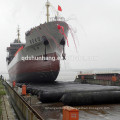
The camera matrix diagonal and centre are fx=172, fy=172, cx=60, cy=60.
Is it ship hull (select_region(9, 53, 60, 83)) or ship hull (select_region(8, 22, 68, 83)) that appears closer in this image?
ship hull (select_region(9, 53, 60, 83))

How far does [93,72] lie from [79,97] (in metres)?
33.6

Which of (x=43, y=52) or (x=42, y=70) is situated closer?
(x=42, y=70)

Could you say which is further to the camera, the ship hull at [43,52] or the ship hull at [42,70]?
the ship hull at [43,52]

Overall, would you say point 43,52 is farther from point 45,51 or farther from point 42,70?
point 42,70

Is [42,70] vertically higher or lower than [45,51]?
lower

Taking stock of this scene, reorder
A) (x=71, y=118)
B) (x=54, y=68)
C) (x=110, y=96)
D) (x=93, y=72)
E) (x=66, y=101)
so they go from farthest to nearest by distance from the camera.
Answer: (x=93, y=72) < (x=54, y=68) < (x=110, y=96) < (x=66, y=101) < (x=71, y=118)

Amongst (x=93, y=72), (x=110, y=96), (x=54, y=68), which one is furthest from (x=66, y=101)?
(x=93, y=72)

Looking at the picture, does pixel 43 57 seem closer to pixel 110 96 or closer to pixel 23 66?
pixel 23 66

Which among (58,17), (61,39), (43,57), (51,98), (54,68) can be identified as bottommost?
(51,98)

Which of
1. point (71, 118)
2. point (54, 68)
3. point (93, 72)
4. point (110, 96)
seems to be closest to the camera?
point (71, 118)

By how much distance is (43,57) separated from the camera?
26.4 metres

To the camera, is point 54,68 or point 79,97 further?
point 54,68

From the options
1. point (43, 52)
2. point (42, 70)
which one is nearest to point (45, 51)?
point (43, 52)

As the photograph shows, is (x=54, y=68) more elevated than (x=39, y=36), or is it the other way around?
(x=39, y=36)
